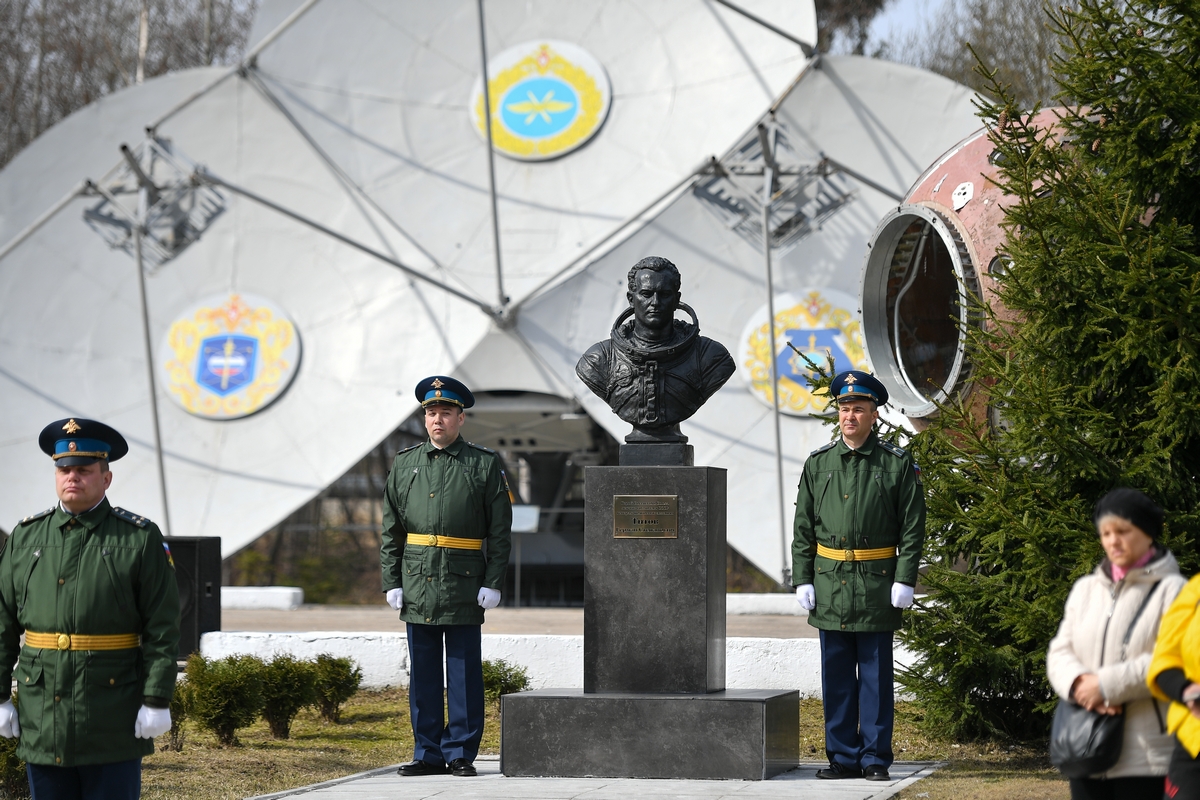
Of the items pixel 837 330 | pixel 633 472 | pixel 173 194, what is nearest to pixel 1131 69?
pixel 633 472

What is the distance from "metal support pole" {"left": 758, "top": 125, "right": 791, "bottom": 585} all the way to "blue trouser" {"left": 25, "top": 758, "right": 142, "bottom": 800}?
1196cm

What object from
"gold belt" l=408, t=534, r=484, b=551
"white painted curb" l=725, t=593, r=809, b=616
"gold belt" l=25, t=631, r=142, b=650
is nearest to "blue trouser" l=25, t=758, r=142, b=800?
"gold belt" l=25, t=631, r=142, b=650

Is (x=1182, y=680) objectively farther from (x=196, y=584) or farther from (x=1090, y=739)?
(x=196, y=584)

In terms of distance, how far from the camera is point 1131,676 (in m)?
4.66

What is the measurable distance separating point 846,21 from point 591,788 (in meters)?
30.0

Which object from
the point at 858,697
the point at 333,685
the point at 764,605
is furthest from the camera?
the point at 764,605

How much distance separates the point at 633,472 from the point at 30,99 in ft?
101

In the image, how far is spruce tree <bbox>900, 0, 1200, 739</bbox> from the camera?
735cm

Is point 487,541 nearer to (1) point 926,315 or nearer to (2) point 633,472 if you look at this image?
(2) point 633,472

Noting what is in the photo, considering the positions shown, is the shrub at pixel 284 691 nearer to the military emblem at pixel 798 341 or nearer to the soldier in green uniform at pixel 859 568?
the soldier in green uniform at pixel 859 568

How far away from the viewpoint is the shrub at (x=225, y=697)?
9547mm

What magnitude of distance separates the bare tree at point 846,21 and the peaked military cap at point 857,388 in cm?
2729

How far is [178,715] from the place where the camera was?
945 centimetres

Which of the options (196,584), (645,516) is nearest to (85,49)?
(196,584)
